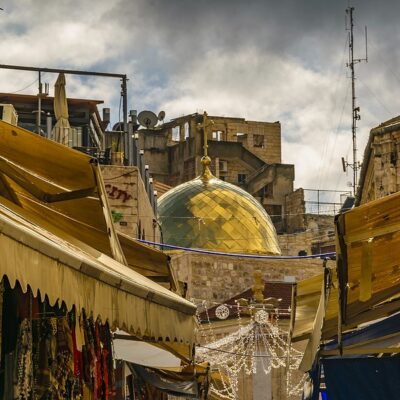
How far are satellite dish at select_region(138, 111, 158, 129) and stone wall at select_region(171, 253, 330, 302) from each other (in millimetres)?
26389

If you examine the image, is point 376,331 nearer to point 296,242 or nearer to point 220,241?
point 220,241

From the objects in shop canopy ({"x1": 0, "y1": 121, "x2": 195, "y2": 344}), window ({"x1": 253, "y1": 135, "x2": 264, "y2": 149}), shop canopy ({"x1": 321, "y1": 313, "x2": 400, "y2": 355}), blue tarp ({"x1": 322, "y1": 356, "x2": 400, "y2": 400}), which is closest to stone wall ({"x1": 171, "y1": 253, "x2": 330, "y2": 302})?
window ({"x1": 253, "y1": 135, "x2": 264, "y2": 149})

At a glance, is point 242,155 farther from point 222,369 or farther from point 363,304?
point 363,304

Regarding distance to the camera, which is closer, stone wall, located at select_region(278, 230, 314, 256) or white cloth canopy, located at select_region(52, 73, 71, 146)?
white cloth canopy, located at select_region(52, 73, 71, 146)

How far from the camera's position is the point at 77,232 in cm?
855

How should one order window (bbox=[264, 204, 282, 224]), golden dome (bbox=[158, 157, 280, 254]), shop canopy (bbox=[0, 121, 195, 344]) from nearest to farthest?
shop canopy (bbox=[0, 121, 195, 344]), golden dome (bbox=[158, 157, 280, 254]), window (bbox=[264, 204, 282, 224])

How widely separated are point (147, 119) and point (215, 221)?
28254 millimetres

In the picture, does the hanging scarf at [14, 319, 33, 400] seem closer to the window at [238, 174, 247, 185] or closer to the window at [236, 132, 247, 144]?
the window at [238, 174, 247, 185]

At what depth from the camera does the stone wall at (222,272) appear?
1748 inches

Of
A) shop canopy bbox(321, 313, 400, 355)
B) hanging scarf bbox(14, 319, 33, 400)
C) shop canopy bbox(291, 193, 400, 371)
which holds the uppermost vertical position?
shop canopy bbox(291, 193, 400, 371)

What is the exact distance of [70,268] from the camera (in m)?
6.78

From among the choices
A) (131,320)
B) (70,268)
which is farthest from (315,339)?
(70,268)

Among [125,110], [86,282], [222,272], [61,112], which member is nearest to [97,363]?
[86,282]

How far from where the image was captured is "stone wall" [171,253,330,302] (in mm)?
44406
